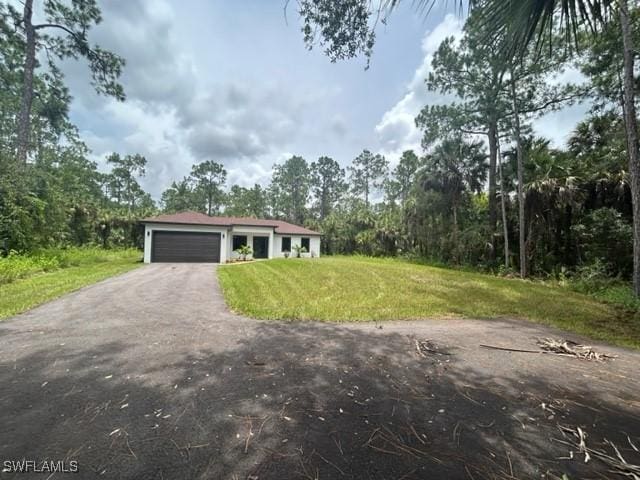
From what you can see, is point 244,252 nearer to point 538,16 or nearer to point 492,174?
point 492,174

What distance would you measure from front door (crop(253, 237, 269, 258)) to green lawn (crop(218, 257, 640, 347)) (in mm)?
11393

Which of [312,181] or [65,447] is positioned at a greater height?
[312,181]

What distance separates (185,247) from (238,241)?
411cm

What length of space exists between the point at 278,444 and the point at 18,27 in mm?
20470

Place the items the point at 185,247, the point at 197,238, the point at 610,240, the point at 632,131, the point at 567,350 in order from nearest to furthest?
the point at 567,350
the point at 632,131
the point at 610,240
the point at 185,247
the point at 197,238

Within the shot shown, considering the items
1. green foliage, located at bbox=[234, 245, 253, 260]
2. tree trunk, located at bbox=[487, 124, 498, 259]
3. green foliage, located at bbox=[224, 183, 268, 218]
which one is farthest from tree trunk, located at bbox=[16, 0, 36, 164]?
green foliage, located at bbox=[224, 183, 268, 218]

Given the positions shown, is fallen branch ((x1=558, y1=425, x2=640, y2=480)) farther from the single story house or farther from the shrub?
the single story house

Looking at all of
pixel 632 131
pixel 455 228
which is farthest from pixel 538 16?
pixel 455 228

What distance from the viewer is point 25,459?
1.56 meters

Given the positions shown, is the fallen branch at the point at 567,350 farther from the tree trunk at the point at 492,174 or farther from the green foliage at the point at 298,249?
the green foliage at the point at 298,249

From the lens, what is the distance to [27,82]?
12125 millimetres

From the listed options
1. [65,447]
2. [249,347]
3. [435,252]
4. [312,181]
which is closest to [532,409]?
[249,347]

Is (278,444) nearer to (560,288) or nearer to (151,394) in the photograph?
(151,394)

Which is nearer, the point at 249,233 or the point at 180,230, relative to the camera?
the point at 180,230
